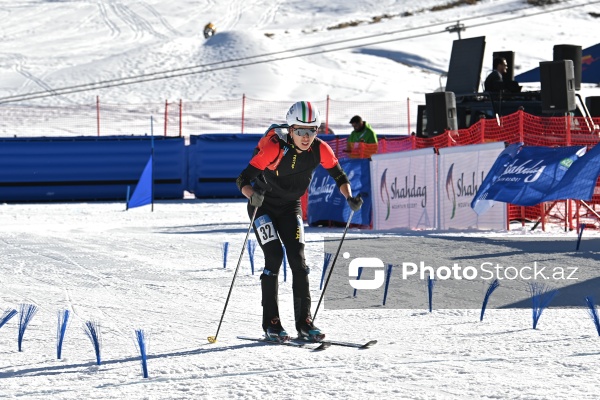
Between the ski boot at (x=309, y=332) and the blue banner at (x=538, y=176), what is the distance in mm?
7247

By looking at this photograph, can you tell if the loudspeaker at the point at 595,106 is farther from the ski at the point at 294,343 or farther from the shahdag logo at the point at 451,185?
the ski at the point at 294,343

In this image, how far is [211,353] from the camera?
7.35m

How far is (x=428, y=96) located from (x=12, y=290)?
10.5 m

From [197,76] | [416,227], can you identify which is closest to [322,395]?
[416,227]

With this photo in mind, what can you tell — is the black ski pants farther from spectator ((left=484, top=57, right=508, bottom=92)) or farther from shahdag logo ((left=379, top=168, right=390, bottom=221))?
spectator ((left=484, top=57, right=508, bottom=92))

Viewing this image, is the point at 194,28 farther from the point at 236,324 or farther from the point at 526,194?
the point at 236,324

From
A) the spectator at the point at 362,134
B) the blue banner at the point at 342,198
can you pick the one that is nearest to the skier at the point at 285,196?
the blue banner at the point at 342,198

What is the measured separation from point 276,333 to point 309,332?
232 millimetres

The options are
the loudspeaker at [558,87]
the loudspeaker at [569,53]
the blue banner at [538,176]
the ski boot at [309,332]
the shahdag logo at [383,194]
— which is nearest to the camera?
the ski boot at [309,332]

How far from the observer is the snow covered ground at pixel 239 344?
6.16 m

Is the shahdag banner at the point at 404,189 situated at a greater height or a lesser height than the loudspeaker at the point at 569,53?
lesser

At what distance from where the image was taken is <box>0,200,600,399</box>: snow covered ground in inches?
243

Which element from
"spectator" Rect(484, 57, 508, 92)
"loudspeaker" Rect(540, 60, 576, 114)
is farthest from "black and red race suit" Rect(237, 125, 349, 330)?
"spectator" Rect(484, 57, 508, 92)

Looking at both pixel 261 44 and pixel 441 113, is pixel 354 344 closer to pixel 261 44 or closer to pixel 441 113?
pixel 441 113
